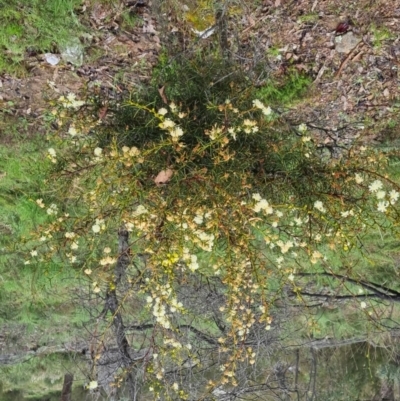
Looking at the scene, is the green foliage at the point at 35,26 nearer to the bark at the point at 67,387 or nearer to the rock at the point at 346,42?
the rock at the point at 346,42

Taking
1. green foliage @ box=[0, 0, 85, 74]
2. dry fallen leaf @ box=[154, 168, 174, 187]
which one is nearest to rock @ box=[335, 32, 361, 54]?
dry fallen leaf @ box=[154, 168, 174, 187]

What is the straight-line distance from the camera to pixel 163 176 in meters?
3.18

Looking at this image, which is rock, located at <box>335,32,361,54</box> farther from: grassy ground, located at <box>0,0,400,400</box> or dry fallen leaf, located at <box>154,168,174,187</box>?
dry fallen leaf, located at <box>154,168,174,187</box>

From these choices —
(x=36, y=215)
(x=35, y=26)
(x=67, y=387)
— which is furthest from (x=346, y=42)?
(x=67, y=387)

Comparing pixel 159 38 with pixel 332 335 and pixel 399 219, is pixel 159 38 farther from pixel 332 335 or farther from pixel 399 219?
pixel 332 335

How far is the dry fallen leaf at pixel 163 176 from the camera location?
10.4 ft

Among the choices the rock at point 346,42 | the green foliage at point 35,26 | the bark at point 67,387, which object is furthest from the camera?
the bark at point 67,387

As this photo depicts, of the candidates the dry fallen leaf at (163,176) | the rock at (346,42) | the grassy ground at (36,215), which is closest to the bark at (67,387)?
the grassy ground at (36,215)

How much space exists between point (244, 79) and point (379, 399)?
5453mm

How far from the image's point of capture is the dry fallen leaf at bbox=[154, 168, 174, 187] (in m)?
3.16

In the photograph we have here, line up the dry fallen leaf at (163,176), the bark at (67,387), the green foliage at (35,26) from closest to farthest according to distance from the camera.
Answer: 1. the dry fallen leaf at (163,176)
2. the green foliage at (35,26)
3. the bark at (67,387)

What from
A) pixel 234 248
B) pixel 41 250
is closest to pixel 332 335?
pixel 234 248

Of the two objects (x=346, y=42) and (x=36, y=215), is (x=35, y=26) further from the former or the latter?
(x=346, y=42)

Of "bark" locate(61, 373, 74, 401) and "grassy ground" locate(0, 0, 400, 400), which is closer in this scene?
"grassy ground" locate(0, 0, 400, 400)
